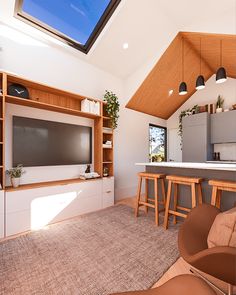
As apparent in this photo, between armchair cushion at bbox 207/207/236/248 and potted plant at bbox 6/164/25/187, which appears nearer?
armchair cushion at bbox 207/207/236/248

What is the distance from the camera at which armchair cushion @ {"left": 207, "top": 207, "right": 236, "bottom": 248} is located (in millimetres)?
1110

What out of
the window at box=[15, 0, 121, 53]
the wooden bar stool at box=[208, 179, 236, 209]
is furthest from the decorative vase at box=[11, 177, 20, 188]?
the wooden bar stool at box=[208, 179, 236, 209]

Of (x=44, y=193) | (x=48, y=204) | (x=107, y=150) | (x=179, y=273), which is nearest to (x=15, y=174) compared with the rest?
(x=44, y=193)

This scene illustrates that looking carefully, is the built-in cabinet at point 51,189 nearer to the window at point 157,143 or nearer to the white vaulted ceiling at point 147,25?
the white vaulted ceiling at point 147,25

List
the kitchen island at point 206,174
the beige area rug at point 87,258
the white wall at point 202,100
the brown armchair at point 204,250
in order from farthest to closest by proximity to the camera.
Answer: the white wall at point 202,100
the kitchen island at point 206,174
the beige area rug at point 87,258
the brown armchair at point 204,250

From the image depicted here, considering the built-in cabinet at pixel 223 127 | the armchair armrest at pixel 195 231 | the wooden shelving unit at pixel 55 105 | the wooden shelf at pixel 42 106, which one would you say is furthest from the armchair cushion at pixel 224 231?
the built-in cabinet at pixel 223 127

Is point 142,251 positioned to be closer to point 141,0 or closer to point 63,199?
point 63,199

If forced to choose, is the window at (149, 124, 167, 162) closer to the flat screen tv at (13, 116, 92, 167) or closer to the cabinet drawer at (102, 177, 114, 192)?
the cabinet drawer at (102, 177, 114, 192)

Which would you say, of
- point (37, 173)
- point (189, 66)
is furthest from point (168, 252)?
point (189, 66)

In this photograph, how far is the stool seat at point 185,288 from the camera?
2.49 ft

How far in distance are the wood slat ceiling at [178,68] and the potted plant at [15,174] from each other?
299 cm

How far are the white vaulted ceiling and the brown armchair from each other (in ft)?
8.99

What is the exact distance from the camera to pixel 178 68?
157 inches

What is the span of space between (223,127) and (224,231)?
388 centimetres
